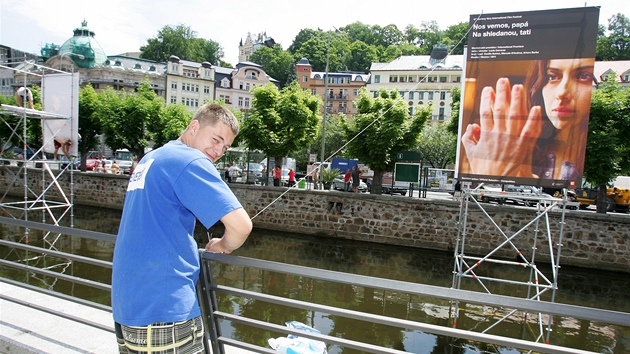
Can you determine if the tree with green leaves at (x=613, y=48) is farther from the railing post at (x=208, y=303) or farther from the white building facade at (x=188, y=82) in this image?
the railing post at (x=208, y=303)

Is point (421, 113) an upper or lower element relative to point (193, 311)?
upper

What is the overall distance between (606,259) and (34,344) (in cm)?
1500

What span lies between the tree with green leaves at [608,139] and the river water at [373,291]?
3754 mm

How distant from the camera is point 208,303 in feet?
6.88

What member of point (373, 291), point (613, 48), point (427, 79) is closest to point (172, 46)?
point (427, 79)

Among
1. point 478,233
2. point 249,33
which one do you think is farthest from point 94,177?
point 249,33

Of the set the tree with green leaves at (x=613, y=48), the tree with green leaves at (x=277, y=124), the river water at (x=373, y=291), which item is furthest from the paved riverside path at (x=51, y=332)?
the tree with green leaves at (x=613, y=48)

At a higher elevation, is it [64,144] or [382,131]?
Answer: [382,131]

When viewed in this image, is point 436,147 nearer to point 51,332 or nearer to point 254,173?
point 254,173

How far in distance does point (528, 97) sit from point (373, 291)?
4.89 meters

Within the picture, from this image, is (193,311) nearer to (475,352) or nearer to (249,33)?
(475,352)

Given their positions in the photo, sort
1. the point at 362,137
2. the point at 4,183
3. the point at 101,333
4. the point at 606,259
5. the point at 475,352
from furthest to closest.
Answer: the point at 4,183 < the point at 362,137 < the point at 606,259 < the point at 475,352 < the point at 101,333

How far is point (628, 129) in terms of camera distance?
1473 cm

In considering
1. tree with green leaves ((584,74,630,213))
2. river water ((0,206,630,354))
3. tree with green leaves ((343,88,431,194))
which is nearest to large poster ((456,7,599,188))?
river water ((0,206,630,354))
